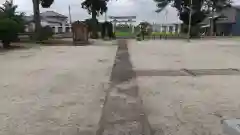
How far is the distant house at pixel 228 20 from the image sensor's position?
61.9 metres

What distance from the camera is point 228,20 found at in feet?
209

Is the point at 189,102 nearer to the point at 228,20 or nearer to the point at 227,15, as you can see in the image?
the point at 228,20

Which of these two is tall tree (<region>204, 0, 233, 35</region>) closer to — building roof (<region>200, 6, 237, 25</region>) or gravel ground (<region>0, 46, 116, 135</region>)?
building roof (<region>200, 6, 237, 25</region>)

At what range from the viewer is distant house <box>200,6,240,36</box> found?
61941 millimetres

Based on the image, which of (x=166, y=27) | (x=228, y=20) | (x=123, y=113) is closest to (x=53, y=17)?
(x=166, y=27)

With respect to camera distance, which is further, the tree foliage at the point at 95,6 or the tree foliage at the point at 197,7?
the tree foliage at the point at 197,7

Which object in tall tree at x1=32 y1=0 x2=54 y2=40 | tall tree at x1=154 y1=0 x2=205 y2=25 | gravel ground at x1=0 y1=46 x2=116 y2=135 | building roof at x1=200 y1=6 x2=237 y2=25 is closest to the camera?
gravel ground at x1=0 y1=46 x2=116 y2=135

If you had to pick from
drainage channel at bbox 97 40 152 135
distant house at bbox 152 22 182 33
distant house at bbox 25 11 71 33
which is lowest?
drainage channel at bbox 97 40 152 135

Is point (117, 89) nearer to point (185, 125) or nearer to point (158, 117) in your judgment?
point (158, 117)

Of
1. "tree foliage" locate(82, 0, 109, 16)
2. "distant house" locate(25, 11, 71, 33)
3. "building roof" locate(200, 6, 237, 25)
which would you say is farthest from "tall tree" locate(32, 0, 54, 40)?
"distant house" locate(25, 11, 71, 33)

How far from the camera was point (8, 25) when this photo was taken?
2316 cm

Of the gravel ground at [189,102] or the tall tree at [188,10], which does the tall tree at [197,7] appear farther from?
the gravel ground at [189,102]

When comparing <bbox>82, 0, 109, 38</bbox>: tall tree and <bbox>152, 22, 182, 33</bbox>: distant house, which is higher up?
<bbox>82, 0, 109, 38</bbox>: tall tree

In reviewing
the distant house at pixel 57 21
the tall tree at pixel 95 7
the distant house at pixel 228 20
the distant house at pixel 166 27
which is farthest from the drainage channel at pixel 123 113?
the distant house at pixel 57 21
